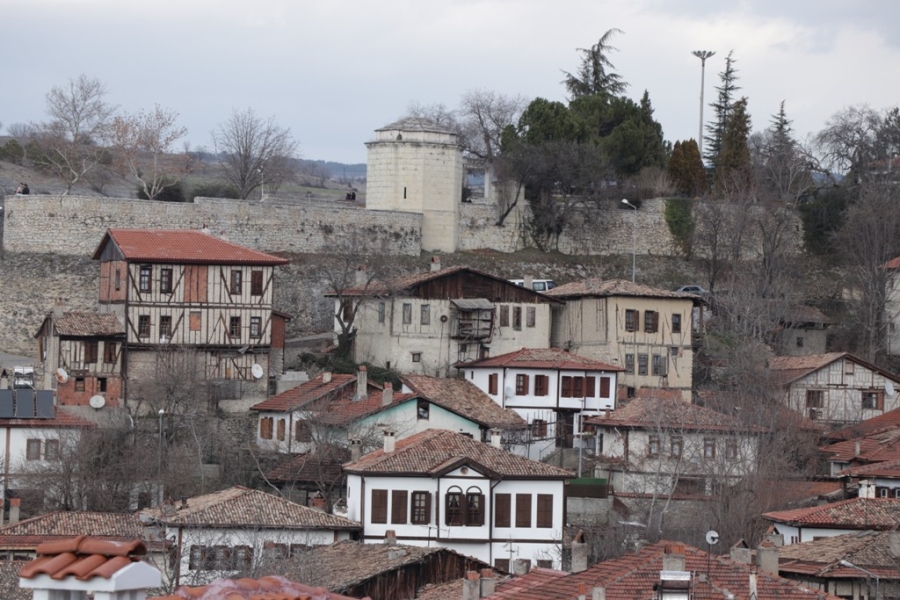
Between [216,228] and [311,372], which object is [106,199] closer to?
[216,228]

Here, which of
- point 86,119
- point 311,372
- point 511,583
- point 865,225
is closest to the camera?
point 511,583

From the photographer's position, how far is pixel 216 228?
66.4 metres

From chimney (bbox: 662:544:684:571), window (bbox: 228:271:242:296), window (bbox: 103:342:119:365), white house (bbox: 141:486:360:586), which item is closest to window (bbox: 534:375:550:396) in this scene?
window (bbox: 228:271:242:296)

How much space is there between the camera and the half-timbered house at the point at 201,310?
55.8 meters

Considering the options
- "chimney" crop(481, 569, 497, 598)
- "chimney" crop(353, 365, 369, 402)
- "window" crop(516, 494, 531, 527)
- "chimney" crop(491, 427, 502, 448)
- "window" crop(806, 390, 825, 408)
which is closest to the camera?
"chimney" crop(481, 569, 497, 598)

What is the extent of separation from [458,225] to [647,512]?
24.4 metres

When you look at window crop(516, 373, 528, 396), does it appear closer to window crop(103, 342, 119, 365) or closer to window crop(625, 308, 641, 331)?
window crop(625, 308, 641, 331)

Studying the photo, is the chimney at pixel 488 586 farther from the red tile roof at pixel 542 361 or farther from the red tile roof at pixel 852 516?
the red tile roof at pixel 542 361

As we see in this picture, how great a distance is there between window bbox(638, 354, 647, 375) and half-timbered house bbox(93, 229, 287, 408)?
1173 centimetres

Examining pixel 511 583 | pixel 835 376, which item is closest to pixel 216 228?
pixel 835 376

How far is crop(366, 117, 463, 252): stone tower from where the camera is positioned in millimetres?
69375

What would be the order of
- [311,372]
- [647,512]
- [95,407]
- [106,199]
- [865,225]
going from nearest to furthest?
[647,512]
[95,407]
[311,372]
[106,199]
[865,225]

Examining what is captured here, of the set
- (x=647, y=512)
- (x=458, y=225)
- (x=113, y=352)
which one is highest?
(x=458, y=225)

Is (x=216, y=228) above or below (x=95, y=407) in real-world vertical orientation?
above
